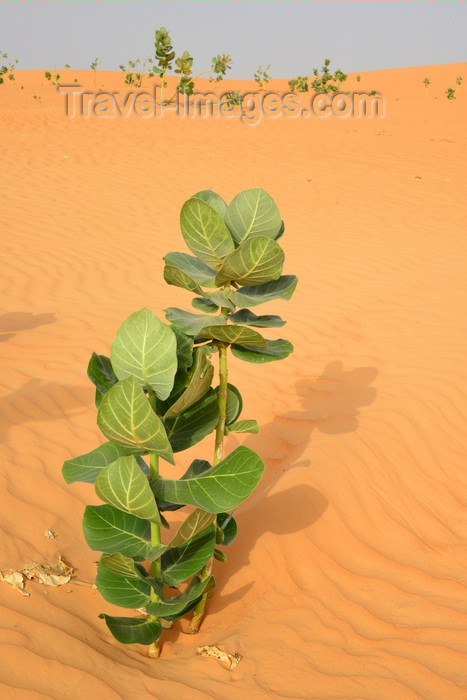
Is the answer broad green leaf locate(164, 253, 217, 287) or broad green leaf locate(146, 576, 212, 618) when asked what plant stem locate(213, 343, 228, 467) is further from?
broad green leaf locate(146, 576, 212, 618)

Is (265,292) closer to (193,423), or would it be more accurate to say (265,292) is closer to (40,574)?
(193,423)

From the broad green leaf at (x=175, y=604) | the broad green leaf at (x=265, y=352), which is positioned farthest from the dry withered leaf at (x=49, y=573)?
the broad green leaf at (x=265, y=352)

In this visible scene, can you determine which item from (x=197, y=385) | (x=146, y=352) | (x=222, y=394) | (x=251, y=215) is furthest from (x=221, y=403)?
(x=251, y=215)

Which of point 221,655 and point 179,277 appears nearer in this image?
point 179,277

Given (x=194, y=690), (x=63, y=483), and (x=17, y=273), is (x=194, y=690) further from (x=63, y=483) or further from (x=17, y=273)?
(x=17, y=273)

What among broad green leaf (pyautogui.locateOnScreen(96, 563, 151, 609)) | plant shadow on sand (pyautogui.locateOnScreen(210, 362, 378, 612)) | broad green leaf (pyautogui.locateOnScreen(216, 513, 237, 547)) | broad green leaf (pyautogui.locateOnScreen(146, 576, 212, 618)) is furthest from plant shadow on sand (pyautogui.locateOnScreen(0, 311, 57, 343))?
broad green leaf (pyautogui.locateOnScreen(146, 576, 212, 618))

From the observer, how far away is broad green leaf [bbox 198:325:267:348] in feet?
6.95

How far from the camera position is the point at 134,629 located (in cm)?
235

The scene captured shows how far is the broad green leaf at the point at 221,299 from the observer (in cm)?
224

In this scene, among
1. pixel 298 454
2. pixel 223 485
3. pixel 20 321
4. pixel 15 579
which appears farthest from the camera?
pixel 20 321

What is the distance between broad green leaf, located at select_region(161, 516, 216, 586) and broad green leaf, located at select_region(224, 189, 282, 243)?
1040 millimetres

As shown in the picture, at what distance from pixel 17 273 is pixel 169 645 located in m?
6.05

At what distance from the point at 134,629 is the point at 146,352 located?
1.02 meters

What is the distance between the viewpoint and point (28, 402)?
4.36 meters
